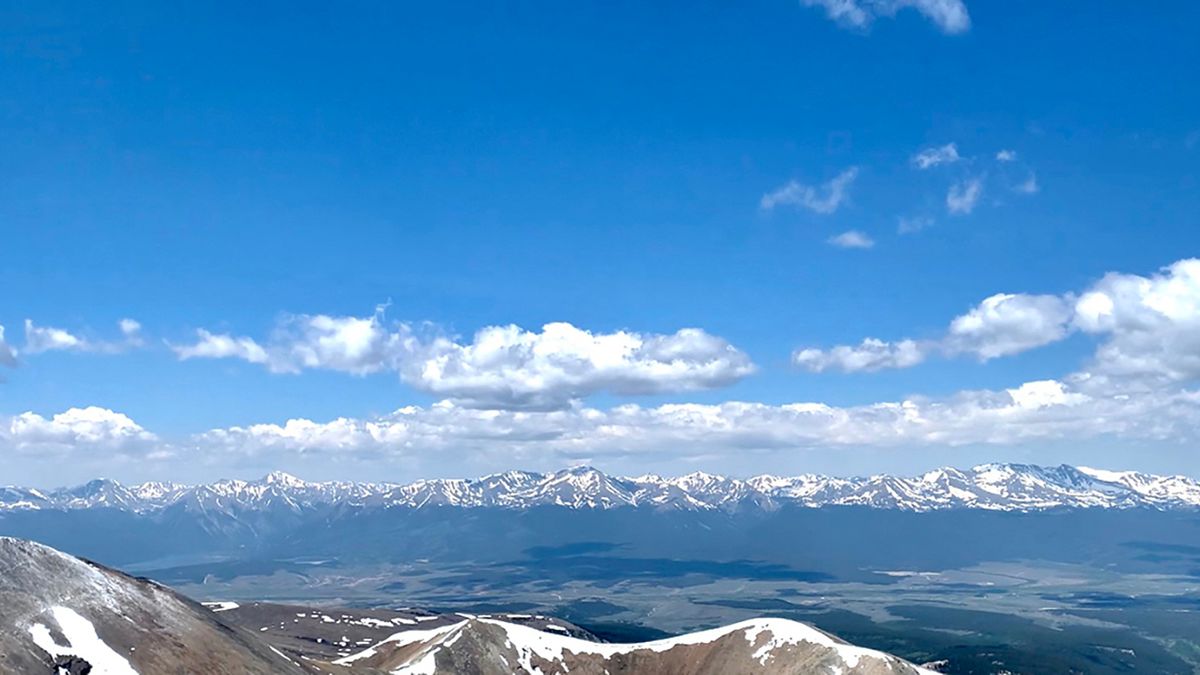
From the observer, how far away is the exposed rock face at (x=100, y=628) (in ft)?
429

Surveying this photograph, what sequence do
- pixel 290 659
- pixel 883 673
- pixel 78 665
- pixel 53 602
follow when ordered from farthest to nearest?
1. pixel 883 673
2. pixel 290 659
3. pixel 53 602
4. pixel 78 665

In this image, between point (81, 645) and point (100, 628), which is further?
point (100, 628)

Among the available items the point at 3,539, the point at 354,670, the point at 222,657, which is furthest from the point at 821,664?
the point at 3,539

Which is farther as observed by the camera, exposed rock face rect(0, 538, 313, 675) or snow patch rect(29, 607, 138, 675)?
snow patch rect(29, 607, 138, 675)

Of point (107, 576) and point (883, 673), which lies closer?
point (107, 576)

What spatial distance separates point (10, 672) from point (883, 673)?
525ft

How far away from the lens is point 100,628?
141000mm

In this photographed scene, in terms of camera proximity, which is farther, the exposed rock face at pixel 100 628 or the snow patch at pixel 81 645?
the snow patch at pixel 81 645

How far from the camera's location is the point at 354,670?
190375mm

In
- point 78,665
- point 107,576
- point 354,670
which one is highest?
point 107,576

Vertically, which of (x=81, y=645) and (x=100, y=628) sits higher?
(x=100, y=628)

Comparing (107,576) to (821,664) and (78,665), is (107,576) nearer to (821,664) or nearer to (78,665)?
(78,665)

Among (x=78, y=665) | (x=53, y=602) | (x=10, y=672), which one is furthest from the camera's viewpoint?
(x=53, y=602)

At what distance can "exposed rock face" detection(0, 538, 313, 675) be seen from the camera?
429 ft
